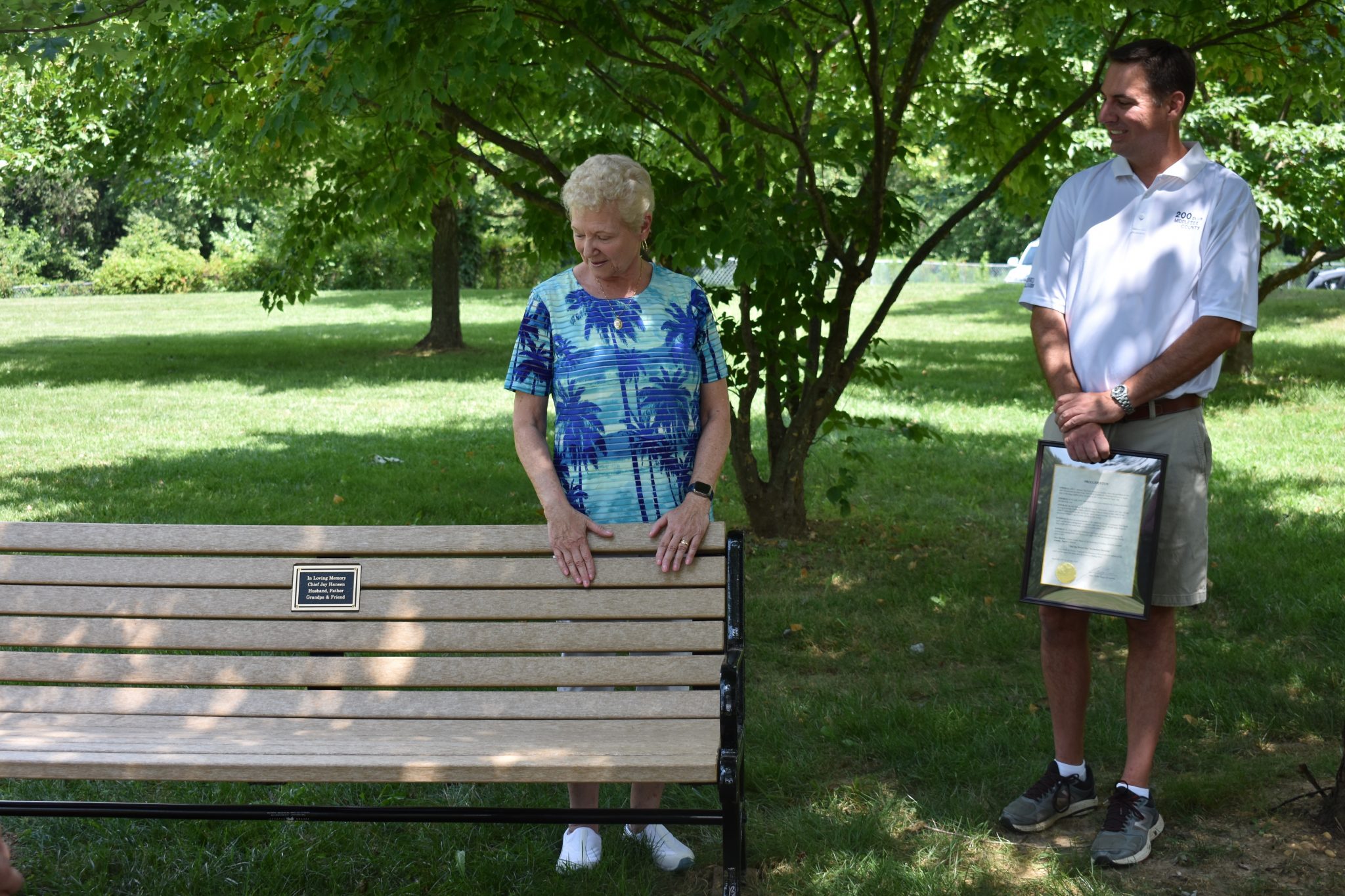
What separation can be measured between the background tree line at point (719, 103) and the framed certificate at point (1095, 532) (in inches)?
79.0

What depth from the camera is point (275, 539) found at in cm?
372

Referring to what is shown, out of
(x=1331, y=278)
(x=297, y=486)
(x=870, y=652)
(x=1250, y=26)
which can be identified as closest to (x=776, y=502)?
(x=870, y=652)

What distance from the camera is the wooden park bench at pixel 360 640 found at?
3391 mm

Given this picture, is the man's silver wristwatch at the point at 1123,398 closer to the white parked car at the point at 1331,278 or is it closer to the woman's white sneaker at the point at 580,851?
the woman's white sneaker at the point at 580,851

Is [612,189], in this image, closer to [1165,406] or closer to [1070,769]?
[1165,406]

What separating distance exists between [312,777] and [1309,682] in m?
3.80

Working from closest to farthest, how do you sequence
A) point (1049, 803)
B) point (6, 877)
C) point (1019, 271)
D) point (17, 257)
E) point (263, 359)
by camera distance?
1. point (6, 877)
2. point (1049, 803)
3. point (263, 359)
4. point (1019, 271)
5. point (17, 257)

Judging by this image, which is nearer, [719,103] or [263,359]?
[719,103]

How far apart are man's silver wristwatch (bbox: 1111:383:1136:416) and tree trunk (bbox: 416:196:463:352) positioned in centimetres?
1573

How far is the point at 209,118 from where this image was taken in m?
6.21

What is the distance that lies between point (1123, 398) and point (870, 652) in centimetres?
226

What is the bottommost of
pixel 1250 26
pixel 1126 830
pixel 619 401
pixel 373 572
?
pixel 1126 830

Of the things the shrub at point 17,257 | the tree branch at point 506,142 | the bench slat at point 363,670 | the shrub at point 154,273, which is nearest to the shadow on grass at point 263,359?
the tree branch at point 506,142

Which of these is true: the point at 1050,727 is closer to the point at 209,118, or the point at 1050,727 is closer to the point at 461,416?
the point at 209,118
